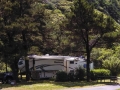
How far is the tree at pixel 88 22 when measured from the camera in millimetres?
29969

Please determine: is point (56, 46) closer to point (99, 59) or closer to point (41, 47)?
point (41, 47)

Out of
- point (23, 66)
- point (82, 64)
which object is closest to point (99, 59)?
point (82, 64)

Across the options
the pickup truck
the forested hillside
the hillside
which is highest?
the hillside

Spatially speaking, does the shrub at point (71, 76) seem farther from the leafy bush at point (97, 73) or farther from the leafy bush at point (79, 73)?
the leafy bush at point (97, 73)

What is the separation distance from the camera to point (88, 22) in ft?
98.8

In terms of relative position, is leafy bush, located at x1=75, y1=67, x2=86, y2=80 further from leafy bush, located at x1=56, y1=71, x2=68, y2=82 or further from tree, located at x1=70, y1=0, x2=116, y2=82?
leafy bush, located at x1=56, y1=71, x2=68, y2=82

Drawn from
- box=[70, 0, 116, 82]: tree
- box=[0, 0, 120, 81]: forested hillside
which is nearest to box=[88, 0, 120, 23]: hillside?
box=[0, 0, 120, 81]: forested hillside

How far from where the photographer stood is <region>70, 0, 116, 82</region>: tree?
30.0m

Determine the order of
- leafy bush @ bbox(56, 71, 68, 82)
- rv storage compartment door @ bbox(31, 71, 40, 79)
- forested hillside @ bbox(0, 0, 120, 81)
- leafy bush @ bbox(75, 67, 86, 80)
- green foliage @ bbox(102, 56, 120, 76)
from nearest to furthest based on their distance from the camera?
1. forested hillside @ bbox(0, 0, 120, 81)
2. leafy bush @ bbox(56, 71, 68, 82)
3. leafy bush @ bbox(75, 67, 86, 80)
4. rv storage compartment door @ bbox(31, 71, 40, 79)
5. green foliage @ bbox(102, 56, 120, 76)

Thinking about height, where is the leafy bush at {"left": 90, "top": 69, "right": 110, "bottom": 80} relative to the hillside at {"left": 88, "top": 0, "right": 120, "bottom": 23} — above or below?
below

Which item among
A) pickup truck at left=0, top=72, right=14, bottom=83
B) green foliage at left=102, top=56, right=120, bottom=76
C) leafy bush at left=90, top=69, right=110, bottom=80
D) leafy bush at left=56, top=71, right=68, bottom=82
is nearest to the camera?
leafy bush at left=56, top=71, right=68, bottom=82

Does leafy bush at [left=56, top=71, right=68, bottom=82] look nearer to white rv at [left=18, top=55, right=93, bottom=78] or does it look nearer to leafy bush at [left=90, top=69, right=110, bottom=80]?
leafy bush at [left=90, top=69, right=110, bottom=80]

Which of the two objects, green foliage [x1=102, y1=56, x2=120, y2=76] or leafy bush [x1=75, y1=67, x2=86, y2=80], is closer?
leafy bush [x1=75, y1=67, x2=86, y2=80]

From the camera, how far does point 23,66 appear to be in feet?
118
